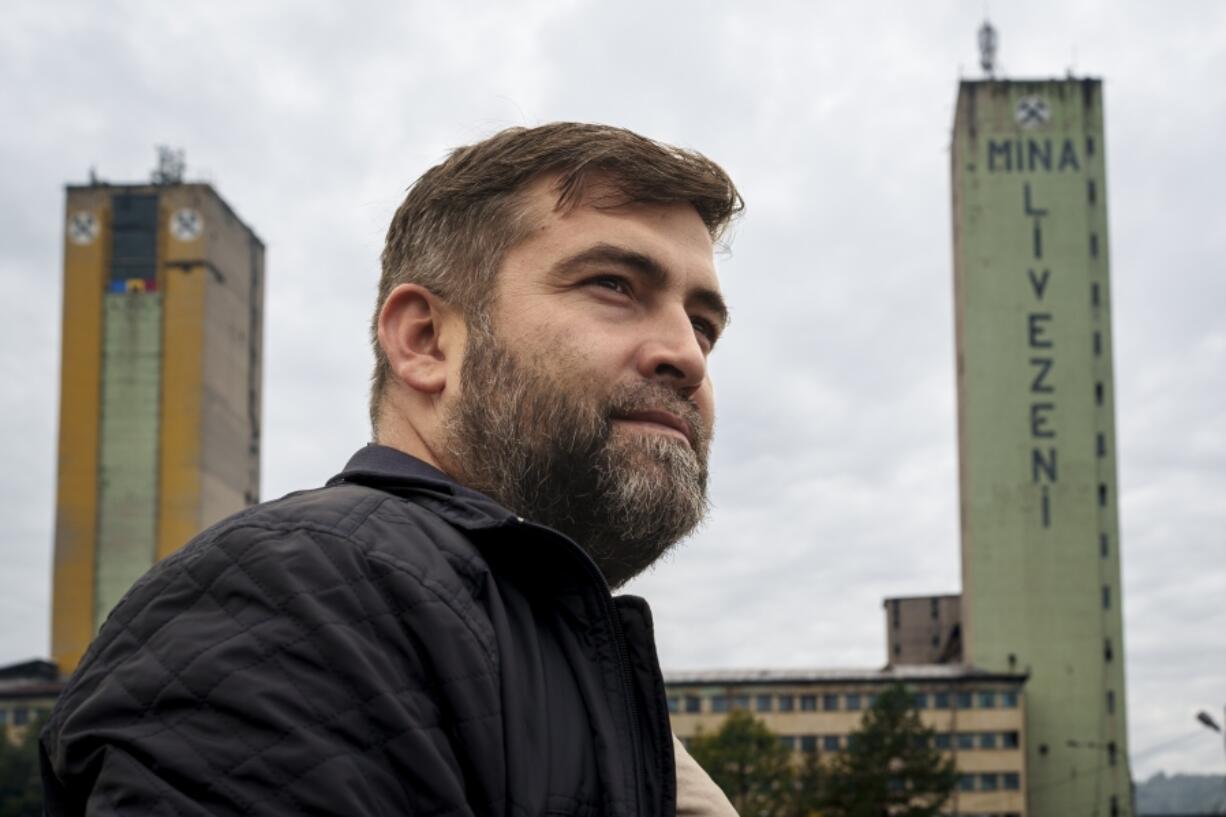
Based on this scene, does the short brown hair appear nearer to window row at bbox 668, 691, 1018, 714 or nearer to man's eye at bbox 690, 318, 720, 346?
man's eye at bbox 690, 318, 720, 346

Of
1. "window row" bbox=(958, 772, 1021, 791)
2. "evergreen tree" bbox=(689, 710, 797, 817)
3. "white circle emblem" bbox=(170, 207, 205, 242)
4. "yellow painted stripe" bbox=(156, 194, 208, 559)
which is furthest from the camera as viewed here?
"white circle emblem" bbox=(170, 207, 205, 242)

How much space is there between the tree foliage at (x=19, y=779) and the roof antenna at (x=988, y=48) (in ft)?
181

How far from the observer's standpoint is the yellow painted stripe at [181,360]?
80.4 m

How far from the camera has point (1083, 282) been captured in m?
74.8

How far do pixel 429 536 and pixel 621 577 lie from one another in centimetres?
58

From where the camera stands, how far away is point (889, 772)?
60.0 metres

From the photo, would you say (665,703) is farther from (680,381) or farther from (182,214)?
(182,214)

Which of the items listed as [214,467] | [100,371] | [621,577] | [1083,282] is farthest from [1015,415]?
[621,577]

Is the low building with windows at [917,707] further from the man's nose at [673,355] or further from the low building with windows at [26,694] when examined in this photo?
the man's nose at [673,355]

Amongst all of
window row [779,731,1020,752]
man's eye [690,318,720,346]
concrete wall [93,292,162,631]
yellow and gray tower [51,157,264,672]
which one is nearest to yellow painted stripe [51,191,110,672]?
A: yellow and gray tower [51,157,264,672]

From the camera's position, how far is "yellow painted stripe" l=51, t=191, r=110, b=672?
8012 cm

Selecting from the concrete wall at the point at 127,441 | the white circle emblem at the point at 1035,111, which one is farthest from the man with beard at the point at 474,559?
the concrete wall at the point at 127,441

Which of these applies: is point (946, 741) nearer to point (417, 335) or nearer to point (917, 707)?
point (917, 707)

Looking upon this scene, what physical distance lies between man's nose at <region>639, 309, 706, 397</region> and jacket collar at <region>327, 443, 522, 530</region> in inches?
11.4
